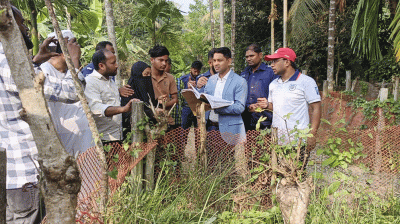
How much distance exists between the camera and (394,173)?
3.42 meters

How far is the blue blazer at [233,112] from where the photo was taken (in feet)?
10.6

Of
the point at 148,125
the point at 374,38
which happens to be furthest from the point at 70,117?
the point at 374,38

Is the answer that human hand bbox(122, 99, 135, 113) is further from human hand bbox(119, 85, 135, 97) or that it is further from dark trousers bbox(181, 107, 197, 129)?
dark trousers bbox(181, 107, 197, 129)

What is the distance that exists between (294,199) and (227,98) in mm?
1408

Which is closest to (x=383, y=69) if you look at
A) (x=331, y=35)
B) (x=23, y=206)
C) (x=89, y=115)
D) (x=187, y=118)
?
(x=331, y=35)

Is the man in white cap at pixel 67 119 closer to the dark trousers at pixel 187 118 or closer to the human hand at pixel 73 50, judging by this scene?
the human hand at pixel 73 50

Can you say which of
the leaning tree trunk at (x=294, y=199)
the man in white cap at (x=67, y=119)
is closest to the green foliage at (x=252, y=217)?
the leaning tree trunk at (x=294, y=199)

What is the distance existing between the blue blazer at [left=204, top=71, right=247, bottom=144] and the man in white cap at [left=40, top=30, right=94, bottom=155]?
4.16 feet

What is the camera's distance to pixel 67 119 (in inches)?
114

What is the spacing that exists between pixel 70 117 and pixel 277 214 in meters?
1.93

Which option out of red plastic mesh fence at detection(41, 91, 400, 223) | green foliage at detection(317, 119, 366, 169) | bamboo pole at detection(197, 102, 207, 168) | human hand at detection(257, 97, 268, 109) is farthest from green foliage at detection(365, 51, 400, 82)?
bamboo pole at detection(197, 102, 207, 168)

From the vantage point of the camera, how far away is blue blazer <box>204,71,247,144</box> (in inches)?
127

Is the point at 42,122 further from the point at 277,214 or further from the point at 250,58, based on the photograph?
the point at 250,58

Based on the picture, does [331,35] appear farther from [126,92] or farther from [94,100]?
[94,100]
